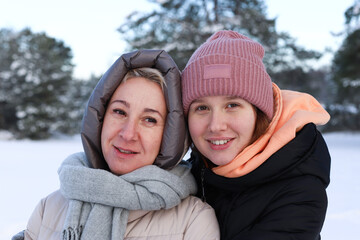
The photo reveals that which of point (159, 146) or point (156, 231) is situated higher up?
point (159, 146)

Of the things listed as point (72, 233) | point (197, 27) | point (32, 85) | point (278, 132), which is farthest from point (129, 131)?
point (32, 85)

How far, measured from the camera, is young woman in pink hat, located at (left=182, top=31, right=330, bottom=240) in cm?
142

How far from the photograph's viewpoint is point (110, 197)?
1444mm

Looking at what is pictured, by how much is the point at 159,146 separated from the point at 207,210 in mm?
413

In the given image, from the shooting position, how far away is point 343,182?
5672mm

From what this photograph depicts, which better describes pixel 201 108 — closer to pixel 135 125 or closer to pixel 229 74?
pixel 229 74

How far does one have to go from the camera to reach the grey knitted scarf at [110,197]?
1438 mm

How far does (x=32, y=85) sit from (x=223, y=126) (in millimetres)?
17475

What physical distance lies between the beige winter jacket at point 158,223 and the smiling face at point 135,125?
275 millimetres

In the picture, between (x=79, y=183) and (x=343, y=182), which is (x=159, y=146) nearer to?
(x=79, y=183)

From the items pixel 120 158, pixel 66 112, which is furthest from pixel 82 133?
pixel 66 112

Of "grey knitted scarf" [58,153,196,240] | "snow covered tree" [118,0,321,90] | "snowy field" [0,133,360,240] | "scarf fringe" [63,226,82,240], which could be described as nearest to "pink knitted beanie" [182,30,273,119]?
"grey knitted scarf" [58,153,196,240]

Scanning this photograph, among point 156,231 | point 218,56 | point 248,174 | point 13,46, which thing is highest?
point 13,46

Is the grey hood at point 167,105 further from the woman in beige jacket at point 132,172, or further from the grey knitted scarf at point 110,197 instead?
the grey knitted scarf at point 110,197
